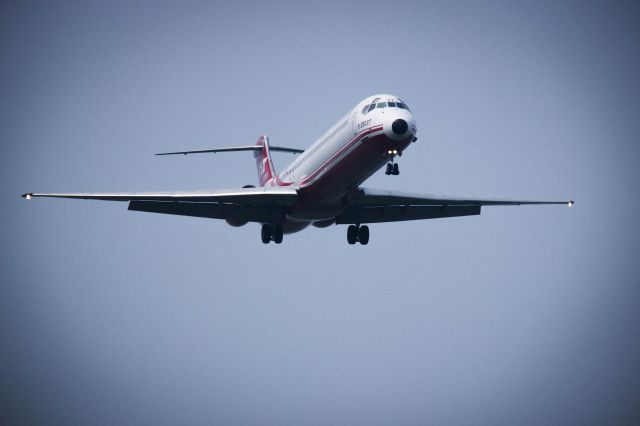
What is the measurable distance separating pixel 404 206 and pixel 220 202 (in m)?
8.65

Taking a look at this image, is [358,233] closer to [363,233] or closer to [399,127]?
[363,233]

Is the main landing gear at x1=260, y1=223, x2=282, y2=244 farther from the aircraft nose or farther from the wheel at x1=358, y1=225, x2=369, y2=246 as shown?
the aircraft nose

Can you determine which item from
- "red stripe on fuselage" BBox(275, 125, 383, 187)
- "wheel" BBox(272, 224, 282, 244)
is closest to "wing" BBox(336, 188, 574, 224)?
"red stripe on fuselage" BBox(275, 125, 383, 187)

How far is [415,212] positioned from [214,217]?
30.2 ft

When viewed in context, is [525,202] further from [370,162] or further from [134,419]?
[134,419]

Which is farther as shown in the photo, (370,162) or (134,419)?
(134,419)

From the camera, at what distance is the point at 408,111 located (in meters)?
31.9

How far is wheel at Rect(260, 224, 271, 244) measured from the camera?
38.6 metres

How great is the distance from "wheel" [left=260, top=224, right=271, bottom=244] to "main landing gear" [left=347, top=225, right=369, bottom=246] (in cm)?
355

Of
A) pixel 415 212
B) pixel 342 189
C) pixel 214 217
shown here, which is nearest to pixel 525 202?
pixel 415 212

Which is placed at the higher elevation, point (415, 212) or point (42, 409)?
point (415, 212)

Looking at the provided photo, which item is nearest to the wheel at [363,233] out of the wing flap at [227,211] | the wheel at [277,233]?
the wheel at [277,233]

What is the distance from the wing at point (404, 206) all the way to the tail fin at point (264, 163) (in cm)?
466

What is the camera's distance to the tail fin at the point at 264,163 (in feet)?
141
